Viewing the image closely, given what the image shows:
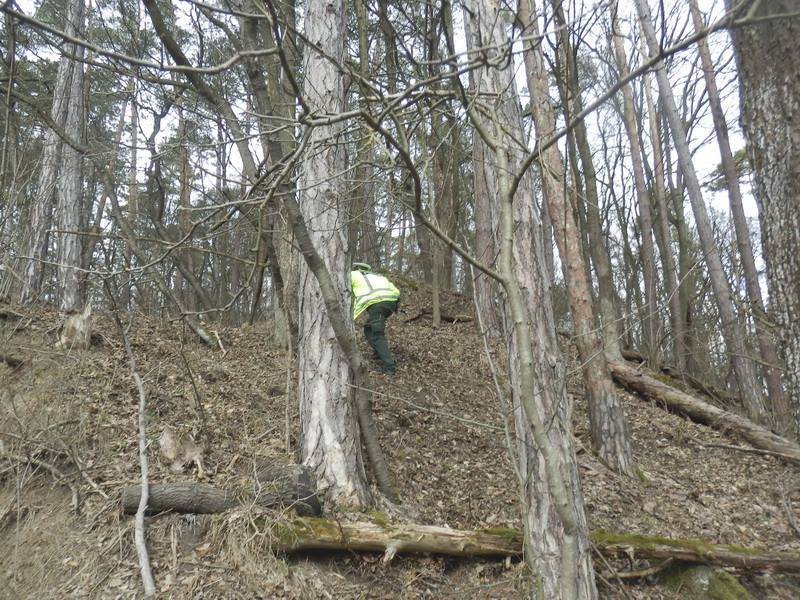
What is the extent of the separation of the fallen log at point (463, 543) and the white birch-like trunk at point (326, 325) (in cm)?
36

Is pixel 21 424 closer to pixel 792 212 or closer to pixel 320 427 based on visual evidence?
pixel 320 427

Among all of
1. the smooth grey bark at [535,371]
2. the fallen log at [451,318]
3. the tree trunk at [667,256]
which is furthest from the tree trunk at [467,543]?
the fallen log at [451,318]

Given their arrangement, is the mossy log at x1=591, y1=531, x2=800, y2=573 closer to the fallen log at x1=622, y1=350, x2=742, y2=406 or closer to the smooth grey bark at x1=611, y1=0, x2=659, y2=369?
the fallen log at x1=622, y1=350, x2=742, y2=406

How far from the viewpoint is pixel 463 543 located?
3.75 meters

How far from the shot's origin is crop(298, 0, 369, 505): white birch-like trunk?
4082mm

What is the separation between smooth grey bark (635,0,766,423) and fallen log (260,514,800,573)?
4357mm

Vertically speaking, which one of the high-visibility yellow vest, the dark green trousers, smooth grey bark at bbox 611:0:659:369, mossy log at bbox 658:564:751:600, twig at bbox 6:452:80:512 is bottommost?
mossy log at bbox 658:564:751:600

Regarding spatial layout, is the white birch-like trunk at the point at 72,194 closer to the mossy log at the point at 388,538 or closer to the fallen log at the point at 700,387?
the mossy log at the point at 388,538

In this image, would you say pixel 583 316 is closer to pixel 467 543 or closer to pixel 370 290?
pixel 370 290

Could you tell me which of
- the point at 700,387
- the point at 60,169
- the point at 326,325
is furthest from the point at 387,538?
the point at 60,169

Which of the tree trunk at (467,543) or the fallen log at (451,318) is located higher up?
the fallen log at (451,318)

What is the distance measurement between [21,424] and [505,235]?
3.91 meters

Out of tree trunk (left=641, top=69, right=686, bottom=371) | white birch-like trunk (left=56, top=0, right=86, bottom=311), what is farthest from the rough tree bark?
tree trunk (left=641, top=69, right=686, bottom=371)

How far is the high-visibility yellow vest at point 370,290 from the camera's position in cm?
693
